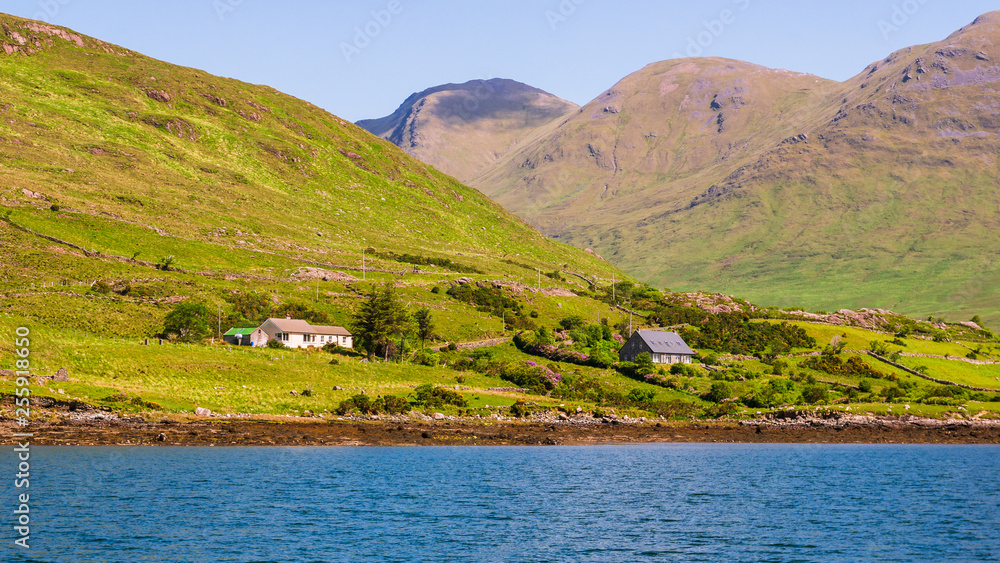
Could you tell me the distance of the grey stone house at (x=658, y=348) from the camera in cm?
11688

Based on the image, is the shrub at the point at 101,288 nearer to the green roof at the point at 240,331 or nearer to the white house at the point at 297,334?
the green roof at the point at 240,331

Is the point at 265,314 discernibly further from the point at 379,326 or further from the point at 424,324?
the point at 379,326

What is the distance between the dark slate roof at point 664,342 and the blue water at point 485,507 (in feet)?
164

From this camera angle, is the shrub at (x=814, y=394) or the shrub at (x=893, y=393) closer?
the shrub at (x=814, y=394)

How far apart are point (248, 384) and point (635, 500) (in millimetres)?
47242

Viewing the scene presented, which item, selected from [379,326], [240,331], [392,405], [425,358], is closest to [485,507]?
[392,405]

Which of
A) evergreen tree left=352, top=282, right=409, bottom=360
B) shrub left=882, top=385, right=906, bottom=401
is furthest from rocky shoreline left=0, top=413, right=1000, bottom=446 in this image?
evergreen tree left=352, top=282, right=409, bottom=360

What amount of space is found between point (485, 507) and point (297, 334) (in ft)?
234

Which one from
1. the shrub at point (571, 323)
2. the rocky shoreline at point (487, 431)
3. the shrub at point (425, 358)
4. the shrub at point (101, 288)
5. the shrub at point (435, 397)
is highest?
the shrub at point (101, 288)

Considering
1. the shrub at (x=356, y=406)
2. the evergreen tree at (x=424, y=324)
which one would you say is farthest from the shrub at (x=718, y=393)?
the shrub at (x=356, y=406)

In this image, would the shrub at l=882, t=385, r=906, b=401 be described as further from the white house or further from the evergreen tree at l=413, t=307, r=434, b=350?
the white house

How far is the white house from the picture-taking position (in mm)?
107188

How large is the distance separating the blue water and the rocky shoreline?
3.47 m

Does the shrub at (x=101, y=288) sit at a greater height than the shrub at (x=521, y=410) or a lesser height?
greater
